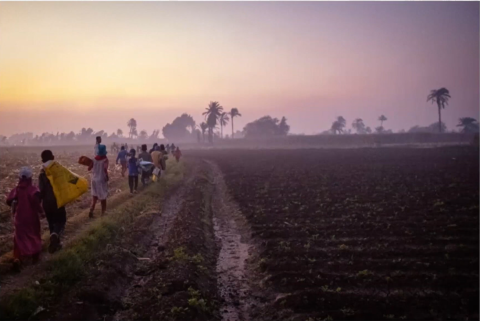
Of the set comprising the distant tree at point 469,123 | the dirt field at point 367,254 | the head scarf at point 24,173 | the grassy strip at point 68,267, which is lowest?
the dirt field at point 367,254

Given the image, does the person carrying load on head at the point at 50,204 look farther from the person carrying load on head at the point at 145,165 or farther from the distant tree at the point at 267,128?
the distant tree at the point at 267,128

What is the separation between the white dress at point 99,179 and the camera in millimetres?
11500

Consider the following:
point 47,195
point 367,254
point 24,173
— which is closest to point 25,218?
point 24,173

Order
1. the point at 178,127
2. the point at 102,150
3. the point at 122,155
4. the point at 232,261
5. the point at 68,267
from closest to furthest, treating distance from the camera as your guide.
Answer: the point at 68,267, the point at 232,261, the point at 102,150, the point at 122,155, the point at 178,127

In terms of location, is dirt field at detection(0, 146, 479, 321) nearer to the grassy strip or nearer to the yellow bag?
the grassy strip

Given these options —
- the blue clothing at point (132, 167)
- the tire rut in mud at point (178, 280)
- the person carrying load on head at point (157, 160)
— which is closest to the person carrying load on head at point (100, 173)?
the tire rut in mud at point (178, 280)

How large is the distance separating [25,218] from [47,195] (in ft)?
3.07

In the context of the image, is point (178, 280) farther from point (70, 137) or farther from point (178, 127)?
point (178, 127)

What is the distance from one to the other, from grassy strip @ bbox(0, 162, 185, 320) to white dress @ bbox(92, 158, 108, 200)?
0.73 metres

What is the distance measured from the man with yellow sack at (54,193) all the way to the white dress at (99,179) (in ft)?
10.1

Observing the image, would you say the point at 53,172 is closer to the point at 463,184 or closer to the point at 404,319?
the point at 404,319

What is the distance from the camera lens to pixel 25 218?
7.21 m

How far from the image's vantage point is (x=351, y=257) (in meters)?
8.50

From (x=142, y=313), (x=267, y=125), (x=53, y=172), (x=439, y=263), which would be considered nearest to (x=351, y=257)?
(x=439, y=263)
